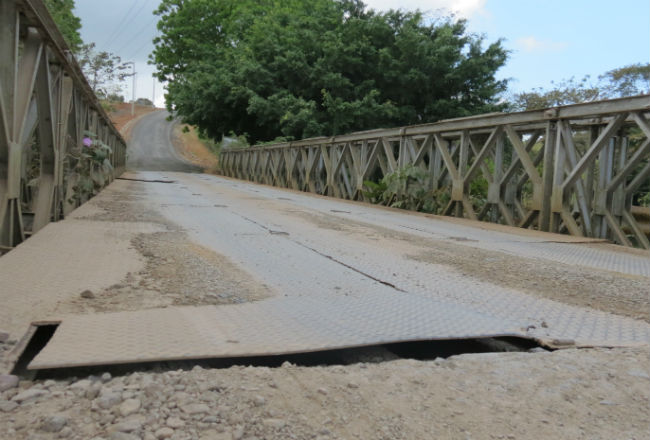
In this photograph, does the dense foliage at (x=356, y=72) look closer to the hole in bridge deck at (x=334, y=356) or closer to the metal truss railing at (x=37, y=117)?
the metal truss railing at (x=37, y=117)

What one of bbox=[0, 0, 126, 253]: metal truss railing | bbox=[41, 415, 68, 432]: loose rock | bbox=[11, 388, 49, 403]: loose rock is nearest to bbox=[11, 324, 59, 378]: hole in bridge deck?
bbox=[11, 388, 49, 403]: loose rock

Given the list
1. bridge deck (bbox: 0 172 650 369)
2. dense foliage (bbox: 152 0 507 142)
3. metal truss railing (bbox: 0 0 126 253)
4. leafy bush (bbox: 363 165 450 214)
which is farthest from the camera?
dense foliage (bbox: 152 0 507 142)

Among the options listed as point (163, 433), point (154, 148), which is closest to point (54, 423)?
point (163, 433)

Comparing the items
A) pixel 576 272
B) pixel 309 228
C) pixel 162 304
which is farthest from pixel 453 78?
pixel 162 304

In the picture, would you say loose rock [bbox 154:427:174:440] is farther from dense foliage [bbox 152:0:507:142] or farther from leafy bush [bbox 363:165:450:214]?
dense foliage [bbox 152:0:507:142]

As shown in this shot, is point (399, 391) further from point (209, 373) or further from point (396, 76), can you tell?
point (396, 76)

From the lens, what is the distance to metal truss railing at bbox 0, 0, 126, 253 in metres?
3.46

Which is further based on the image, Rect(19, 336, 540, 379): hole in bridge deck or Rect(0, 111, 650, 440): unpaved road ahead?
Rect(19, 336, 540, 379): hole in bridge deck

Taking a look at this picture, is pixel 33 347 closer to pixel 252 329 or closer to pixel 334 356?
pixel 252 329

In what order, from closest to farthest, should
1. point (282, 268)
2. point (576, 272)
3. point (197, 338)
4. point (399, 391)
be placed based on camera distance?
point (399, 391) → point (197, 338) → point (282, 268) → point (576, 272)

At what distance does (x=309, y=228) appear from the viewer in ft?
20.2

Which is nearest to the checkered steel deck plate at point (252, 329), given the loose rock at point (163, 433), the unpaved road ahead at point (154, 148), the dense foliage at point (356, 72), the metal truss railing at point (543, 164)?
the loose rock at point (163, 433)

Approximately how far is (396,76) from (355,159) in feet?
30.8

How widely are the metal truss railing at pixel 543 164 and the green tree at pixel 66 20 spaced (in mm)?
15619
